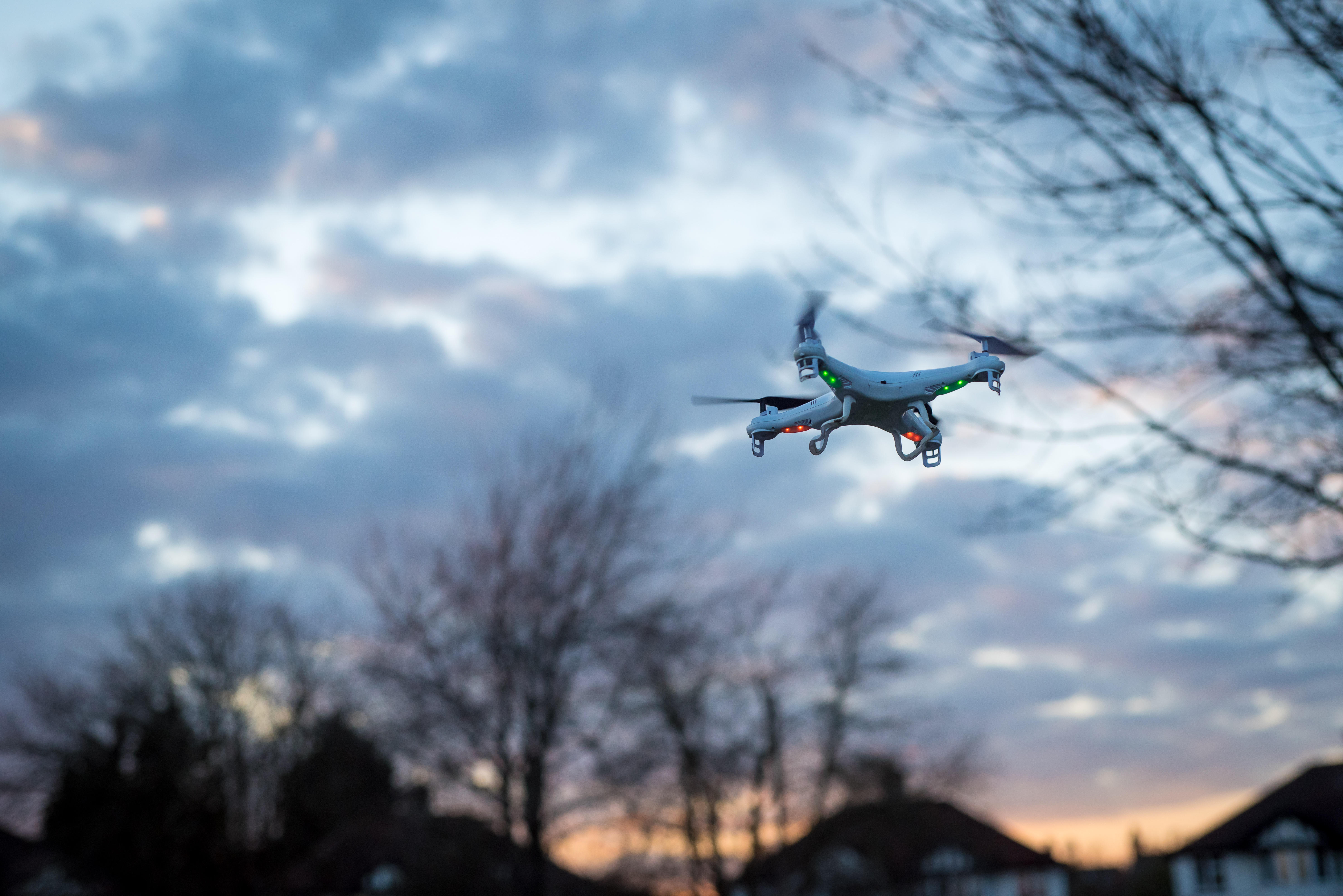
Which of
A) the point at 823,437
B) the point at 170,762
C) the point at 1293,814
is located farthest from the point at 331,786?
the point at 1293,814

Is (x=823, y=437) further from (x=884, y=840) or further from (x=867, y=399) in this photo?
(x=884, y=840)

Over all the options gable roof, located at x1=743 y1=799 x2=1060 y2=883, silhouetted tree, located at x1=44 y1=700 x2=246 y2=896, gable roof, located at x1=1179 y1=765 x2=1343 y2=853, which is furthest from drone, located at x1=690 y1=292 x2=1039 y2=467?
gable roof, located at x1=1179 y1=765 x2=1343 y2=853

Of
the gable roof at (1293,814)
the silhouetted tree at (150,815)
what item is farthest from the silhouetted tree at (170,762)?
the gable roof at (1293,814)

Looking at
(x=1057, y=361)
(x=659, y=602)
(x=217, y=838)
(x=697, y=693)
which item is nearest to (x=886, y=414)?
(x=1057, y=361)

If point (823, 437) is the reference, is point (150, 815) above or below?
above

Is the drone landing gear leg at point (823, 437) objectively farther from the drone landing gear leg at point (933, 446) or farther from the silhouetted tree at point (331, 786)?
the silhouetted tree at point (331, 786)

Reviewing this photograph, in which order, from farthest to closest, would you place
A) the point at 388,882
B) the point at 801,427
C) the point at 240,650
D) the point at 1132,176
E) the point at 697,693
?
1. the point at 388,882
2. the point at 240,650
3. the point at 697,693
4. the point at 1132,176
5. the point at 801,427

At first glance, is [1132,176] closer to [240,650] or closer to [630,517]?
[630,517]
